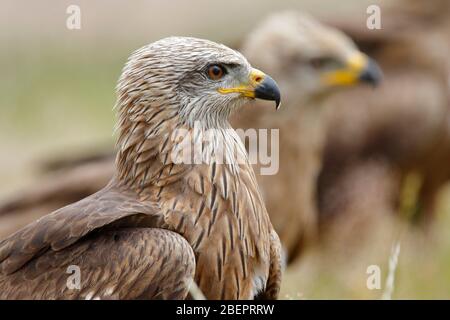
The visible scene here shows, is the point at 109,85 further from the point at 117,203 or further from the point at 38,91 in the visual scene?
the point at 117,203

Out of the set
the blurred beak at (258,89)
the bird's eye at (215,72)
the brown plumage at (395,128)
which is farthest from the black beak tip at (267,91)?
the brown plumage at (395,128)

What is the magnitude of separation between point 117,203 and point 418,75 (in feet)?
18.8

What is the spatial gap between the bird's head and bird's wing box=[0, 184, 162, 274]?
53 cm

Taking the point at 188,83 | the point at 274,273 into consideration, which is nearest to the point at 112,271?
the point at 274,273

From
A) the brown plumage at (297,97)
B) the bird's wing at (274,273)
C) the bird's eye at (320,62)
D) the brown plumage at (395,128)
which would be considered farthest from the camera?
the brown plumage at (395,128)

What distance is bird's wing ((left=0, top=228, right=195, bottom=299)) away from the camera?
513 centimetres

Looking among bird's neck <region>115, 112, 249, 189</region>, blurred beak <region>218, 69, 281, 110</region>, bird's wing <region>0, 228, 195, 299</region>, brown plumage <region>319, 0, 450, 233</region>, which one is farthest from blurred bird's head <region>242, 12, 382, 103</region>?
bird's wing <region>0, 228, 195, 299</region>

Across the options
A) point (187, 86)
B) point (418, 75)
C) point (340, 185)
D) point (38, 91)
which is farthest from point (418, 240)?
point (38, 91)

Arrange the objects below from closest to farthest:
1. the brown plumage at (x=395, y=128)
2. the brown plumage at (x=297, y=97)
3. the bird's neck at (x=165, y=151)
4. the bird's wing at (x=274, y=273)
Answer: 1. the bird's neck at (x=165, y=151)
2. the bird's wing at (x=274, y=273)
3. the brown plumage at (x=297, y=97)
4. the brown plumage at (x=395, y=128)

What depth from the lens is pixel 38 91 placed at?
13883 mm

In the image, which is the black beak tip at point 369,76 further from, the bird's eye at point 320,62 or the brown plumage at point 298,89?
the bird's eye at point 320,62

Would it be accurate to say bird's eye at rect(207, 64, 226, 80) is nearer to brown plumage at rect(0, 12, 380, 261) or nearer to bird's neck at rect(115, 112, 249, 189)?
bird's neck at rect(115, 112, 249, 189)

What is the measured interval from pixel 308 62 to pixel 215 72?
3136 millimetres

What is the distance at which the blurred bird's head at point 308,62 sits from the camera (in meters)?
8.77
